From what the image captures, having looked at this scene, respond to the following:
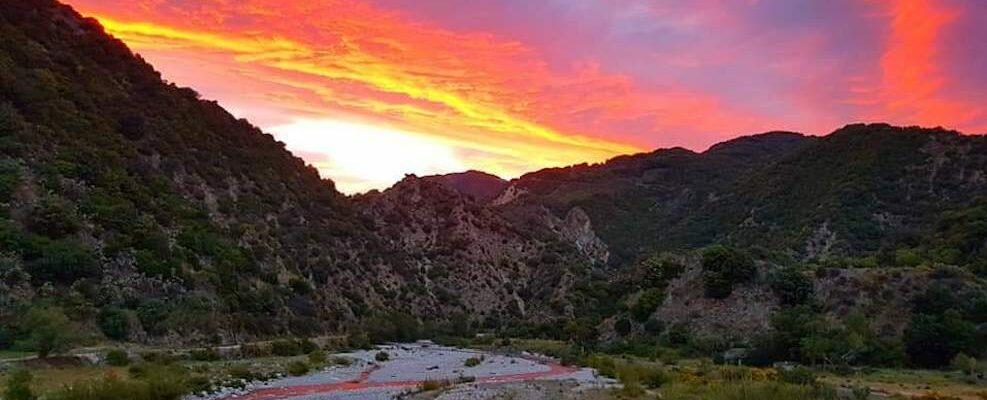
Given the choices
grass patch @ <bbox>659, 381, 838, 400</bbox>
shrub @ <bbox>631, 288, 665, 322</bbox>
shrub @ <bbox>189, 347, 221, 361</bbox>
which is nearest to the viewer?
grass patch @ <bbox>659, 381, 838, 400</bbox>

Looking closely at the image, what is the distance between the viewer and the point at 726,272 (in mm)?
62688

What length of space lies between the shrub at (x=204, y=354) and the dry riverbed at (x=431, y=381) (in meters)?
5.15

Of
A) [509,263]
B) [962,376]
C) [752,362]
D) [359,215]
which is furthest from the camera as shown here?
[509,263]

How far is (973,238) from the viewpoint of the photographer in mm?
68062

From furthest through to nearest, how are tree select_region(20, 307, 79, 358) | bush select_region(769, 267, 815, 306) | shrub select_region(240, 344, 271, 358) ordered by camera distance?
bush select_region(769, 267, 815, 306), shrub select_region(240, 344, 271, 358), tree select_region(20, 307, 79, 358)

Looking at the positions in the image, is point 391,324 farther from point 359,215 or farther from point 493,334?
point 359,215

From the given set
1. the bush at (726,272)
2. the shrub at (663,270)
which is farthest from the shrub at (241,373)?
the shrub at (663,270)

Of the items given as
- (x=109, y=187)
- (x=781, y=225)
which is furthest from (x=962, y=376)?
(x=781, y=225)

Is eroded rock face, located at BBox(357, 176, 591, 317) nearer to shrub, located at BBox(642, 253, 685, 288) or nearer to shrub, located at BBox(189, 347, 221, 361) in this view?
shrub, located at BBox(642, 253, 685, 288)

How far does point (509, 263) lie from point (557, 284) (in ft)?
28.4

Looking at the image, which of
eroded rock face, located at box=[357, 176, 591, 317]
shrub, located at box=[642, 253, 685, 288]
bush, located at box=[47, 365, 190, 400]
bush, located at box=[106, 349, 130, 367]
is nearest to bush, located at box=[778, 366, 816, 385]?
bush, located at box=[47, 365, 190, 400]

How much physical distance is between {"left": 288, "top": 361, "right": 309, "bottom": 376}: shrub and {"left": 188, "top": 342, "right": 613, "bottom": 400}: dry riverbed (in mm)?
586

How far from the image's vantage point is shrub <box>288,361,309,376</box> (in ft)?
117

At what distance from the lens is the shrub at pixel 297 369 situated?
117ft
